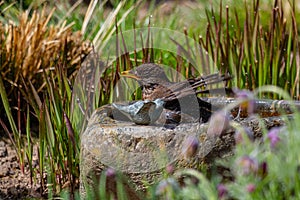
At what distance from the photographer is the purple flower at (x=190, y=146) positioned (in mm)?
2156

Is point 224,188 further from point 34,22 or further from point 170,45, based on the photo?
point 170,45

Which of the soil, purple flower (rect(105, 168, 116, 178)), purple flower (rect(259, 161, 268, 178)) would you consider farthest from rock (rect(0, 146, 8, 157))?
purple flower (rect(259, 161, 268, 178))

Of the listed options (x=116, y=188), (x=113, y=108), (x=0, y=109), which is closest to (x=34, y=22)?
(x=0, y=109)

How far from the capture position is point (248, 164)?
1.78 m

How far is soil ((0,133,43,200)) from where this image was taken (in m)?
3.24

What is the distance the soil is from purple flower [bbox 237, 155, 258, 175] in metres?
1.47

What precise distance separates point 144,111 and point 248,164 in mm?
821

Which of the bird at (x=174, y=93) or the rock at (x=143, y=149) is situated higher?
the bird at (x=174, y=93)

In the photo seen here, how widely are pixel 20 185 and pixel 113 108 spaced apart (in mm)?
868

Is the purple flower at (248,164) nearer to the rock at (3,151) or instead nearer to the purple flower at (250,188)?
the purple flower at (250,188)

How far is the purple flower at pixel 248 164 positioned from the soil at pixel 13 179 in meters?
1.47

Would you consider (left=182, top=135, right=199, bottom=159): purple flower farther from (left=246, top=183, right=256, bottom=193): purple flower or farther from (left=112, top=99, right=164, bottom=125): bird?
(left=246, top=183, right=256, bottom=193): purple flower

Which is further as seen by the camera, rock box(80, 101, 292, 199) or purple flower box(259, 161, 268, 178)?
rock box(80, 101, 292, 199)

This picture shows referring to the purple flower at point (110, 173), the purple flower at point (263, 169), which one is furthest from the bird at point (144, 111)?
the purple flower at point (263, 169)
